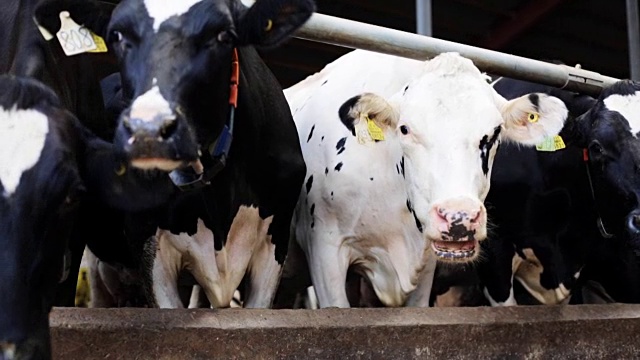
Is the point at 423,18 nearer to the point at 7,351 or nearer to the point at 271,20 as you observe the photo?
the point at 271,20

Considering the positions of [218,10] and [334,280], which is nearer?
[218,10]

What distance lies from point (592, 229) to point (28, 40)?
2892 millimetres

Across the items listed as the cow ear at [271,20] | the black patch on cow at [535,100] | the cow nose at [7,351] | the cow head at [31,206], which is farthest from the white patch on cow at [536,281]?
the cow nose at [7,351]

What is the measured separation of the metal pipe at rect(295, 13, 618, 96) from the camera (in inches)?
134

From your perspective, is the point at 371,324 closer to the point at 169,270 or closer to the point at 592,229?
the point at 169,270

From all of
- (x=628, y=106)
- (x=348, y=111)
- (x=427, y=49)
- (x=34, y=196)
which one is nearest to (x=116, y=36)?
(x=34, y=196)

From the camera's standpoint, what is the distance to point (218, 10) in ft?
8.96

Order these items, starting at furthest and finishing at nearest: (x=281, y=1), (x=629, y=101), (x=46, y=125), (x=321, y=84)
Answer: (x=321, y=84), (x=629, y=101), (x=281, y=1), (x=46, y=125)

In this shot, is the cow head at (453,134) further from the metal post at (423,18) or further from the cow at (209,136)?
the metal post at (423,18)

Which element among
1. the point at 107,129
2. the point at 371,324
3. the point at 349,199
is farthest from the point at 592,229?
the point at 107,129

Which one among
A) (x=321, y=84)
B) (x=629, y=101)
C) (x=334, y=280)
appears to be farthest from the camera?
(x=321, y=84)

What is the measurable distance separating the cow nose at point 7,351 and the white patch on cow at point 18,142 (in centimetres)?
37

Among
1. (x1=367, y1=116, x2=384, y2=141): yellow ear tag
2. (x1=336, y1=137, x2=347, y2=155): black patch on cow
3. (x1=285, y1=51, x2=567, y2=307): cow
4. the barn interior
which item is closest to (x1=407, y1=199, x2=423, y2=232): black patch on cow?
(x1=285, y1=51, x2=567, y2=307): cow

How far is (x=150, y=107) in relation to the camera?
2.36 m
